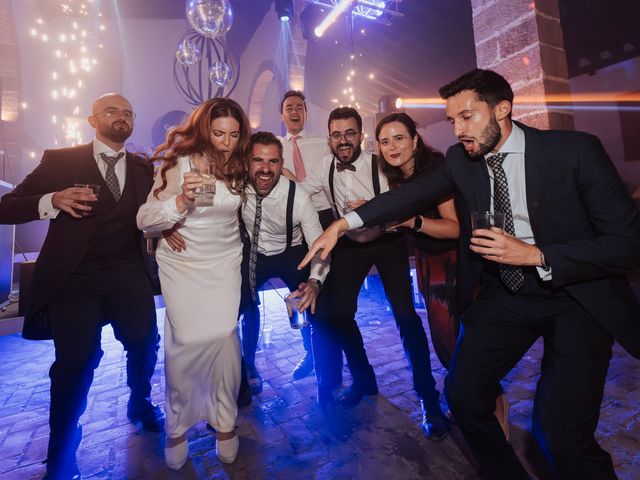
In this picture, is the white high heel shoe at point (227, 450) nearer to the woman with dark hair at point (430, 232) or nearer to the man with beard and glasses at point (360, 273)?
the man with beard and glasses at point (360, 273)

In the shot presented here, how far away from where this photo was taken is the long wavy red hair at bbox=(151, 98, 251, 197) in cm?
230

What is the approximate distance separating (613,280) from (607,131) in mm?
13274

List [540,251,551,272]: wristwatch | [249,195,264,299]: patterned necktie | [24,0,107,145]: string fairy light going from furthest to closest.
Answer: [24,0,107,145]: string fairy light < [249,195,264,299]: patterned necktie < [540,251,551,272]: wristwatch

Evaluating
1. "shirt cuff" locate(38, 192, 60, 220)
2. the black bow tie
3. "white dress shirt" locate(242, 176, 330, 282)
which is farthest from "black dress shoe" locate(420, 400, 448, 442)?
"shirt cuff" locate(38, 192, 60, 220)

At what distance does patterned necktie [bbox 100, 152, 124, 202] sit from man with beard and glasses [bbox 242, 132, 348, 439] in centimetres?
90

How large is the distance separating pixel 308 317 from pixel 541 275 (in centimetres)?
168

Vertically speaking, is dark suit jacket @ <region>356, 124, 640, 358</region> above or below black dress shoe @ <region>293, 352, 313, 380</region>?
above

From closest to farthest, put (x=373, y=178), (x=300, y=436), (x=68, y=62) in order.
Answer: (x=300, y=436) < (x=373, y=178) < (x=68, y=62)

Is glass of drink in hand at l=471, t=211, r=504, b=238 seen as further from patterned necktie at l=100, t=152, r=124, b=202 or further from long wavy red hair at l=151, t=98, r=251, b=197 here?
patterned necktie at l=100, t=152, r=124, b=202

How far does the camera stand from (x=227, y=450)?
2.11 m

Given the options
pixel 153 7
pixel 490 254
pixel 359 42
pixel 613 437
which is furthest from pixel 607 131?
pixel 153 7

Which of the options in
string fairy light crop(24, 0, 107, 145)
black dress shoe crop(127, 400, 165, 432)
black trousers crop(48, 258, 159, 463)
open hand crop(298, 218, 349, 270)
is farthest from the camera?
string fairy light crop(24, 0, 107, 145)

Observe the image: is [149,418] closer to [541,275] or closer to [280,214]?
[280,214]

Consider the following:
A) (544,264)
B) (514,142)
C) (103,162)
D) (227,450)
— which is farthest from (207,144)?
(544,264)
